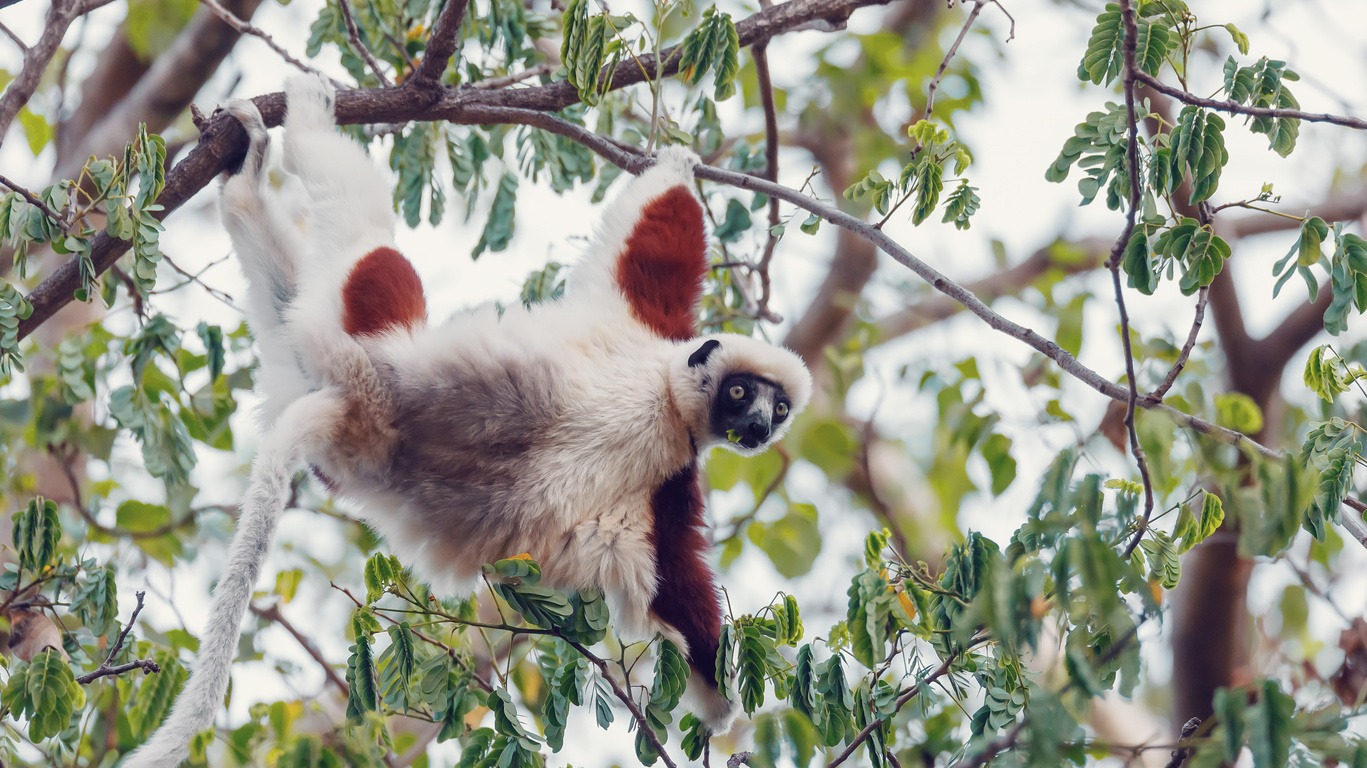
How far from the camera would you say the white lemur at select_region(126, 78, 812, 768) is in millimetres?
3773

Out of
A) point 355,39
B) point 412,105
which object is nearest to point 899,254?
point 412,105

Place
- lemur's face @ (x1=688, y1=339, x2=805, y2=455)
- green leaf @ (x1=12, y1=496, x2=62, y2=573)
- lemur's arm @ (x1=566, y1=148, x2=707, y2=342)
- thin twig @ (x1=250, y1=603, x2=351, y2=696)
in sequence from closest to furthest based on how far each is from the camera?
green leaf @ (x1=12, y1=496, x2=62, y2=573) → lemur's face @ (x1=688, y1=339, x2=805, y2=455) → lemur's arm @ (x1=566, y1=148, x2=707, y2=342) → thin twig @ (x1=250, y1=603, x2=351, y2=696)

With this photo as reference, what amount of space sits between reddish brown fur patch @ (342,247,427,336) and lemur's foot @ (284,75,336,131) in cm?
60

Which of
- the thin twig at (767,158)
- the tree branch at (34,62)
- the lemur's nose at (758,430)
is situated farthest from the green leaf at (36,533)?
the thin twig at (767,158)

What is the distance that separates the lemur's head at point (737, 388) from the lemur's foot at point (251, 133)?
70.3 inches

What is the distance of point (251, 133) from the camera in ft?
13.7

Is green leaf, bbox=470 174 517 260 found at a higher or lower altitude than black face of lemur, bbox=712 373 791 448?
higher

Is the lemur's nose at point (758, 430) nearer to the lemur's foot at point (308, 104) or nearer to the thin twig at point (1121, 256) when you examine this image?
the thin twig at point (1121, 256)

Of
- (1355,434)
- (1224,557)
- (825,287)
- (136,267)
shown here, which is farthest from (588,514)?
(825,287)

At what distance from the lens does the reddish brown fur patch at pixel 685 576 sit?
156 inches

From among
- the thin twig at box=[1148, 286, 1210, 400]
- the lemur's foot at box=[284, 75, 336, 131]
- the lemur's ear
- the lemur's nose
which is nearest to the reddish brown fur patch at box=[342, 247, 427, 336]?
the lemur's foot at box=[284, 75, 336, 131]

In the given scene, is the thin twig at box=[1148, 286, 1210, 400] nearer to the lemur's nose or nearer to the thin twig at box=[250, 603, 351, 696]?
the lemur's nose

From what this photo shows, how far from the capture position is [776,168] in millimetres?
5133

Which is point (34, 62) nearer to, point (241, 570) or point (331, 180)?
point (331, 180)
